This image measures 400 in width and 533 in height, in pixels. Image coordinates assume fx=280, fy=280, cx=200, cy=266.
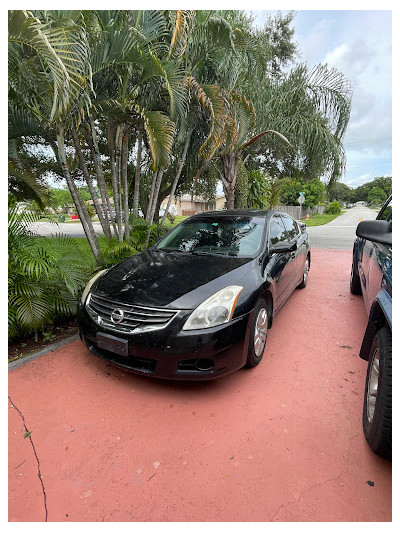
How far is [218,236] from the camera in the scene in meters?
3.38

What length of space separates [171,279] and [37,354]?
176 cm

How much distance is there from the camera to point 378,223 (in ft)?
6.17

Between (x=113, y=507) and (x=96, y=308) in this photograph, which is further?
(x=96, y=308)

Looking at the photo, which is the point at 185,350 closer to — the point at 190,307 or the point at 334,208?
the point at 190,307

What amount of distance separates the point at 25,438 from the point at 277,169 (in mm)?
14635

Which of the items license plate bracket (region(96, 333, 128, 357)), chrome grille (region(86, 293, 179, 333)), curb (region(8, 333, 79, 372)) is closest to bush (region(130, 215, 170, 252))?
curb (region(8, 333, 79, 372))

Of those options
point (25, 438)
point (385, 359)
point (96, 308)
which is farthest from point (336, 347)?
point (25, 438)

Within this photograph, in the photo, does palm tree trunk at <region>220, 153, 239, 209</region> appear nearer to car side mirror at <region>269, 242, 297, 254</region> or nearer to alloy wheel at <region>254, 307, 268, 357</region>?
car side mirror at <region>269, 242, 297, 254</region>

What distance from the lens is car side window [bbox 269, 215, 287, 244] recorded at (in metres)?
3.42

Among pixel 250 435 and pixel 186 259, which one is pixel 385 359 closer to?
pixel 250 435

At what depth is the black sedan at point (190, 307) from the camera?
217cm

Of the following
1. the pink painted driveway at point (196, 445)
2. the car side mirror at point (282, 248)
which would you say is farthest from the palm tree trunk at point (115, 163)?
the car side mirror at point (282, 248)

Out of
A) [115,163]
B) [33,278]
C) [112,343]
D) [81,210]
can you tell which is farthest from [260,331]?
[115,163]

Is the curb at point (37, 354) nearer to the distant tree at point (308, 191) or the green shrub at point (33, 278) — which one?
the green shrub at point (33, 278)
